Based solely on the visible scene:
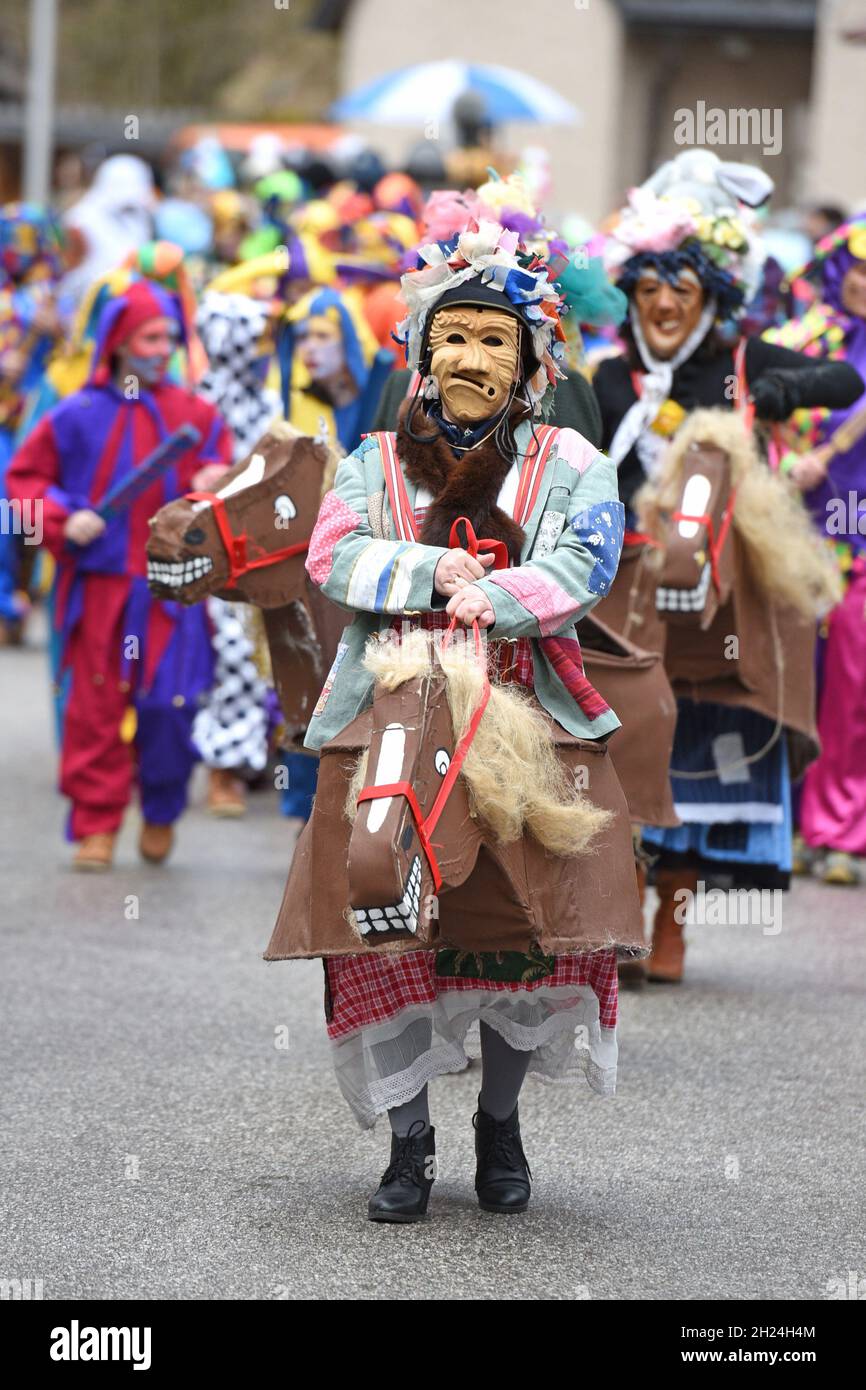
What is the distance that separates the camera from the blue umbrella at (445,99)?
1877 centimetres

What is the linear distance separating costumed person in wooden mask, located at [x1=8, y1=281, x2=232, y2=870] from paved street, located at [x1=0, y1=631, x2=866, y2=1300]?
0.66 m

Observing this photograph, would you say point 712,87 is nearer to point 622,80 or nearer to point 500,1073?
point 622,80

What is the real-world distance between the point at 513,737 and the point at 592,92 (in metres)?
Result: 26.9

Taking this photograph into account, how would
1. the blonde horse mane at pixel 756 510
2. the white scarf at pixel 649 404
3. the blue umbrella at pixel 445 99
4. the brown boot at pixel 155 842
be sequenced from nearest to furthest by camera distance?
the blonde horse mane at pixel 756 510 < the white scarf at pixel 649 404 < the brown boot at pixel 155 842 < the blue umbrella at pixel 445 99

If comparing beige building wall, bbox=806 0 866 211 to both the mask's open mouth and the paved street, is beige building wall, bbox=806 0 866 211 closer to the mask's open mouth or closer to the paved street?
the paved street

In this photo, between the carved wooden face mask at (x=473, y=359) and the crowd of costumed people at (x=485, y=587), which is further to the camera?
the carved wooden face mask at (x=473, y=359)

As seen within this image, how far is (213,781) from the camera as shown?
1055 cm

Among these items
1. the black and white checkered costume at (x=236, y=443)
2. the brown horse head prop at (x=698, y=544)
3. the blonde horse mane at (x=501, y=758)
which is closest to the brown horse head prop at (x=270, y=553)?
the brown horse head prop at (x=698, y=544)

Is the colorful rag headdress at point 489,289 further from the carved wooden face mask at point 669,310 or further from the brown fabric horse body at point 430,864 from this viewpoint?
the carved wooden face mask at point 669,310

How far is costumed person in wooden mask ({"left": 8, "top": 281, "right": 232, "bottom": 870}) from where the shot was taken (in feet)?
28.3

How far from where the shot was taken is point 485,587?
442cm

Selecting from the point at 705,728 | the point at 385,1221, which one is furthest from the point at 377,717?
the point at 705,728

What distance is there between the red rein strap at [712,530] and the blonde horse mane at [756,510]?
0.29 ft
